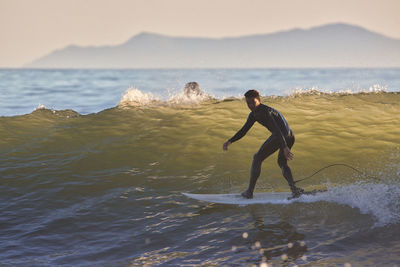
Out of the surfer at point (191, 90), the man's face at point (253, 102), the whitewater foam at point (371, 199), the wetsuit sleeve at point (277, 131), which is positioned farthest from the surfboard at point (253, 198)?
the surfer at point (191, 90)

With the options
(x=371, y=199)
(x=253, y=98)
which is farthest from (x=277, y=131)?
(x=371, y=199)

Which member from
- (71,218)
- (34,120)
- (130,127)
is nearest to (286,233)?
(71,218)

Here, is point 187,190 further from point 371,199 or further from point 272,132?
point 371,199

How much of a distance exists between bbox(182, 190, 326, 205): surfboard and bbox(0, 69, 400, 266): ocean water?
0.38ft

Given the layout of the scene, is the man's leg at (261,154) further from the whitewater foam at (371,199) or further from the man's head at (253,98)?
the whitewater foam at (371,199)

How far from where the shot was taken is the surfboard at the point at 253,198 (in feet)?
28.3

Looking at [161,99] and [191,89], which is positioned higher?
[191,89]

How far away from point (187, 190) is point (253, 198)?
179cm

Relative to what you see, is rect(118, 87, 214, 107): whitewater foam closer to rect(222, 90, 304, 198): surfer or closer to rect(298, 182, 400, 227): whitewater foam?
rect(222, 90, 304, 198): surfer

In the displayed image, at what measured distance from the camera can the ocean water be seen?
667cm

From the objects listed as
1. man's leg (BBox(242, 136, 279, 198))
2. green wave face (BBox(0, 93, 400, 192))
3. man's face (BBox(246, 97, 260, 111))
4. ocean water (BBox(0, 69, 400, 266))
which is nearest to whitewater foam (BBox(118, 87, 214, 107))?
green wave face (BBox(0, 93, 400, 192))

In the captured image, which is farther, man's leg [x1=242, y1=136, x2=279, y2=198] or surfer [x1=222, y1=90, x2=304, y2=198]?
man's leg [x1=242, y1=136, x2=279, y2=198]

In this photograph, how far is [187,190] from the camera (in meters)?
9.96

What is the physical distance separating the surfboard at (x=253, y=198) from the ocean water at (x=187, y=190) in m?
0.11
